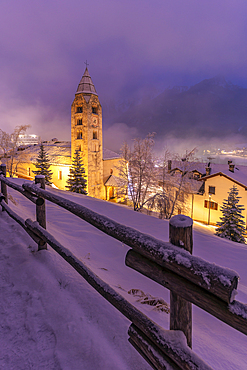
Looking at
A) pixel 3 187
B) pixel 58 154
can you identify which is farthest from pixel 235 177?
pixel 58 154

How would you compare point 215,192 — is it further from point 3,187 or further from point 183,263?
point 183,263

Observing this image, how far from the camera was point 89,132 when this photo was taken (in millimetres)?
34938

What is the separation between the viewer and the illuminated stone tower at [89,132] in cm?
3466

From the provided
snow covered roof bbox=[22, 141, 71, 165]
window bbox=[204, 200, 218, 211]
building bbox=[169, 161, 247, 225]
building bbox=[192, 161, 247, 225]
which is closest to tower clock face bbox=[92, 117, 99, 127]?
snow covered roof bbox=[22, 141, 71, 165]

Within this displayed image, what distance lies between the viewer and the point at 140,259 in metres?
1.69

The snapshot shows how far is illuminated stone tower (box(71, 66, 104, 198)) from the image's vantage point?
34656 mm

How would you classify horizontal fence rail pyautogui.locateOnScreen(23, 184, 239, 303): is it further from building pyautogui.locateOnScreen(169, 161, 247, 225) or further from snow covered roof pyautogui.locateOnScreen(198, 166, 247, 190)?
snow covered roof pyautogui.locateOnScreen(198, 166, 247, 190)

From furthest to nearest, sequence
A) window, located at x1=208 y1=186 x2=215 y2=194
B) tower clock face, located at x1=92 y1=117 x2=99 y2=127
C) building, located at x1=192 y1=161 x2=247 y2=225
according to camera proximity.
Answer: tower clock face, located at x1=92 y1=117 x2=99 y2=127, window, located at x1=208 y1=186 x2=215 y2=194, building, located at x1=192 y1=161 x2=247 y2=225

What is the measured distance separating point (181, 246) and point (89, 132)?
3553 cm

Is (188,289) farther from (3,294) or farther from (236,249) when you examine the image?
(236,249)

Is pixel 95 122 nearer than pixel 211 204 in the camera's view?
No

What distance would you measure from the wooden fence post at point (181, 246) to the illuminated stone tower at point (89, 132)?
1316 inches

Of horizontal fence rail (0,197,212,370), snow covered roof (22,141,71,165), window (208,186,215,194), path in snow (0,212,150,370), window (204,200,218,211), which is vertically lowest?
window (204,200,218,211)

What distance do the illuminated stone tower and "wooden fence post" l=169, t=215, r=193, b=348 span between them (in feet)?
110
